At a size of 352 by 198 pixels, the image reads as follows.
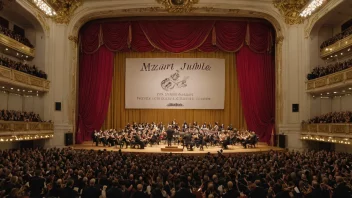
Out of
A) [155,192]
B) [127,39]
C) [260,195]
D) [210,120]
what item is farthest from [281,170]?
[127,39]

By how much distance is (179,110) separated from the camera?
26234 mm

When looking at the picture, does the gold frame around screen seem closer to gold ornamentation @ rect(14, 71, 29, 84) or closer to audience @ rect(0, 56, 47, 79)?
audience @ rect(0, 56, 47, 79)

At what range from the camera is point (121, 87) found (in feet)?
86.5

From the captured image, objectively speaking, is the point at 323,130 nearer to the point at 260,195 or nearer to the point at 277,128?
the point at 277,128

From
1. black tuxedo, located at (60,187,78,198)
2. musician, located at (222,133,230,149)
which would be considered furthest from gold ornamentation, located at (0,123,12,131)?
musician, located at (222,133,230,149)

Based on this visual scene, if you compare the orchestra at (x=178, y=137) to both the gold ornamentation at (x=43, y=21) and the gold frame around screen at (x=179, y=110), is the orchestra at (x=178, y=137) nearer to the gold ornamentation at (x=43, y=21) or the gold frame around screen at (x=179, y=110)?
the gold frame around screen at (x=179, y=110)

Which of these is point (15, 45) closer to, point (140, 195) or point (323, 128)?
point (140, 195)

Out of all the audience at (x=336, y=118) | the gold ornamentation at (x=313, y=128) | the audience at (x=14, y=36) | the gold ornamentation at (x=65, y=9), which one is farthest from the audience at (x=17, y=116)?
the audience at (x=336, y=118)

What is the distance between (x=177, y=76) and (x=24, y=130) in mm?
11715

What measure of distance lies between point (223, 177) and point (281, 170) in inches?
95.5

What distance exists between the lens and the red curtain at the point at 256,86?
25000mm

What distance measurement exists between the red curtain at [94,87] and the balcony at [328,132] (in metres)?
14.6

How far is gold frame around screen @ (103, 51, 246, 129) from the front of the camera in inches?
1026

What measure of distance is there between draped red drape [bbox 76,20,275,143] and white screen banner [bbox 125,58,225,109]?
122 centimetres
